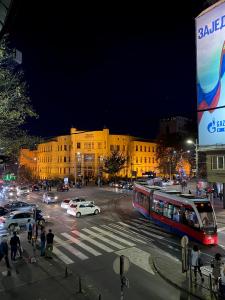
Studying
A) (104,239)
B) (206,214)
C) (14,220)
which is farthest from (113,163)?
(206,214)

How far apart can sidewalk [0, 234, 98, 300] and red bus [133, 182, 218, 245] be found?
29.0ft

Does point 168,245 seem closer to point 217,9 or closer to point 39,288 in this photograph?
point 39,288

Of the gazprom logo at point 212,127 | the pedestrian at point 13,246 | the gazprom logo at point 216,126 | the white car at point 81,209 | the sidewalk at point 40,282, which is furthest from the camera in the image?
the white car at point 81,209

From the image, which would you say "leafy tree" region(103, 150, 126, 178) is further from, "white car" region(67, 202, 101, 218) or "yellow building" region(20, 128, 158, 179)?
"white car" region(67, 202, 101, 218)

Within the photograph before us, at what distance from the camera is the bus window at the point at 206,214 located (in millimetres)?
19516

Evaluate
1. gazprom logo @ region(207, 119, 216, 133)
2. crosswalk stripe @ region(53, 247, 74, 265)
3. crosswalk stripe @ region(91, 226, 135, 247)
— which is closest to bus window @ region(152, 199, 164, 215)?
crosswalk stripe @ region(91, 226, 135, 247)

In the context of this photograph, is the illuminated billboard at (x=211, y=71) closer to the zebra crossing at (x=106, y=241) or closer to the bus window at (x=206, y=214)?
the bus window at (x=206, y=214)

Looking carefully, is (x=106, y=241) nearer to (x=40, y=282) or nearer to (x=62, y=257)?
(x=62, y=257)

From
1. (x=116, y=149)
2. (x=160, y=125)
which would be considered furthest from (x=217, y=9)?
(x=160, y=125)

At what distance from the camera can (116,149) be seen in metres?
80.0

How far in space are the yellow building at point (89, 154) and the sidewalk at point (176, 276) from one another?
5658 cm

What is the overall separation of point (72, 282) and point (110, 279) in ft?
5.89

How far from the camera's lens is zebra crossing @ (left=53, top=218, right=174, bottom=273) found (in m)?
17.8

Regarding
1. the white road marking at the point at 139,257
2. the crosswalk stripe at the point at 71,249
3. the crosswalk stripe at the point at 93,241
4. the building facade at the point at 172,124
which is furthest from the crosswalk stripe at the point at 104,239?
the building facade at the point at 172,124
